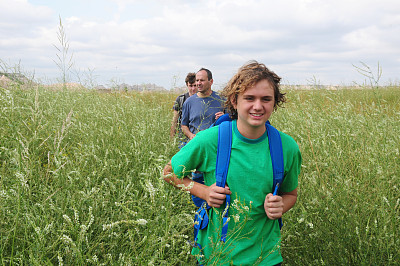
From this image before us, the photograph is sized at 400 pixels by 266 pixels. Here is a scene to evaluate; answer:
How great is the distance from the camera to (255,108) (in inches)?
64.6

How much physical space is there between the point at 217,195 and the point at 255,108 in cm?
48

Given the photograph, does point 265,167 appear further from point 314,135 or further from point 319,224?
point 314,135

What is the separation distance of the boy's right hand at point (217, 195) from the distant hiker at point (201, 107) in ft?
9.02

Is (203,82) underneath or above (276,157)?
above

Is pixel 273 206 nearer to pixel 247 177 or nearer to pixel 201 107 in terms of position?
pixel 247 177

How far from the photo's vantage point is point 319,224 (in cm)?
229

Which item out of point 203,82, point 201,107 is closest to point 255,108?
point 201,107

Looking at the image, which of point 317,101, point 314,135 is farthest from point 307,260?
point 317,101

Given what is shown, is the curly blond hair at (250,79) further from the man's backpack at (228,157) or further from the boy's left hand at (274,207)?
the boy's left hand at (274,207)

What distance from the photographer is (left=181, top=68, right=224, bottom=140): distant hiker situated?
445cm

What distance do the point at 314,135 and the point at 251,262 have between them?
2.60 m

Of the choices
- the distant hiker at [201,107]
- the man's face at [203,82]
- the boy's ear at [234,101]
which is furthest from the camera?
the man's face at [203,82]

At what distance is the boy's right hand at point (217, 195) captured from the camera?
1.58 metres

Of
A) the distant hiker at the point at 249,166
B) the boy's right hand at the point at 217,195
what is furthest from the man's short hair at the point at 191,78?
the boy's right hand at the point at 217,195
